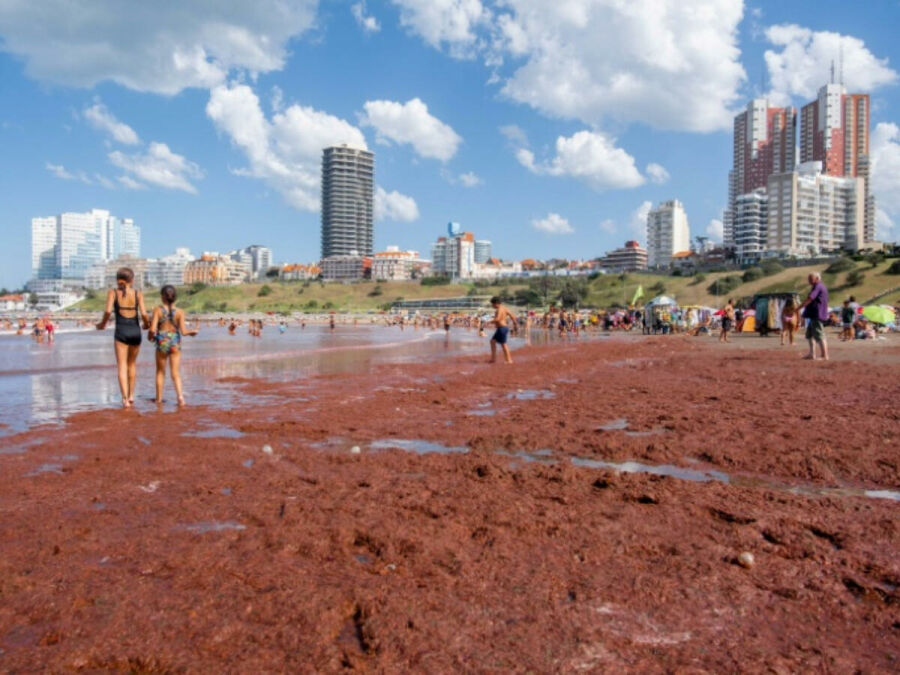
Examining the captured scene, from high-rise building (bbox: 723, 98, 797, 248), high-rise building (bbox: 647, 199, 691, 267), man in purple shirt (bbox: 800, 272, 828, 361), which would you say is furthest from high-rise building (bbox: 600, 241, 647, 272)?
man in purple shirt (bbox: 800, 272, 828, 361)

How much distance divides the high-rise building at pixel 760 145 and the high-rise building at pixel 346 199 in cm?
10466

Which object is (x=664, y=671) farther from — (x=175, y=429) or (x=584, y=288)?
(x=584, y=288)

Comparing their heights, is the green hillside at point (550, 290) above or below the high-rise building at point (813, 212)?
below

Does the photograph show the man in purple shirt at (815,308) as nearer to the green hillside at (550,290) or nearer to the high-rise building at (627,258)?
the green hillside at (550,290)

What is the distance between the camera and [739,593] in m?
2.71

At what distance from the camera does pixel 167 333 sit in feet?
27.6

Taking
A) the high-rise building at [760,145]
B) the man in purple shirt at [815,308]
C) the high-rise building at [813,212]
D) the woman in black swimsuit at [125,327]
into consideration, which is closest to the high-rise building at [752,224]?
the high-rise building at [813,212]

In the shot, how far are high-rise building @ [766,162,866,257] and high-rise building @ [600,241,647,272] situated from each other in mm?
42994

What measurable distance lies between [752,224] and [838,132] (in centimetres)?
4125

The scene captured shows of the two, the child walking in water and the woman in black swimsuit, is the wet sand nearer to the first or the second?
the woman in black swimsuit

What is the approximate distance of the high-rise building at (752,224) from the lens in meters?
136

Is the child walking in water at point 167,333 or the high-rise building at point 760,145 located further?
the high-rise building at point 760,145

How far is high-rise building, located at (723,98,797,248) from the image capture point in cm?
16175

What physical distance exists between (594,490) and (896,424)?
398 centimetres
